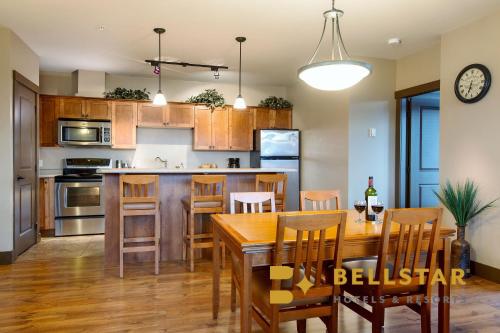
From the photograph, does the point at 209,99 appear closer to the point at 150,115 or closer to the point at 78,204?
the point at 150,115

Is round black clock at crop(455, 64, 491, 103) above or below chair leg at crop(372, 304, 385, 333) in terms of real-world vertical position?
above

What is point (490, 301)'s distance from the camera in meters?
2.89

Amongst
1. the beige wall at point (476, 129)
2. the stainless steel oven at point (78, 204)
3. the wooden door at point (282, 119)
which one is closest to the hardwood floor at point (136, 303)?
the beige wall at point (476, 129)

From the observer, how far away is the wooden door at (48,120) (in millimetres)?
5367

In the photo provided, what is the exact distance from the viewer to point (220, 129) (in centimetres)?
620

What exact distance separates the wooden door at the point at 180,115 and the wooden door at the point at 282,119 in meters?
1.49

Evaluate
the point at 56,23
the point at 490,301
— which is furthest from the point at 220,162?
the point at 490,301

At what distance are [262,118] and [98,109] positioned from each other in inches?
108

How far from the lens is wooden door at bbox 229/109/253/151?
6250mm

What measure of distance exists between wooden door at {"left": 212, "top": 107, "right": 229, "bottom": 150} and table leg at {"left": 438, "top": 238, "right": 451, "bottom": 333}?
4474 mm

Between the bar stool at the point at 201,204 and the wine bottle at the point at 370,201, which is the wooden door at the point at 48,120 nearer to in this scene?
the bar stool at the point at 201,204

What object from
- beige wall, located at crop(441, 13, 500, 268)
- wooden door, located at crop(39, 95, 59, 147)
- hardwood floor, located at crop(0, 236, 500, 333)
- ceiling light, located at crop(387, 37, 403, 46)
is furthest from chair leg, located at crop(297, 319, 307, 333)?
wooden door, located at crop(39, 95, 59, 147)

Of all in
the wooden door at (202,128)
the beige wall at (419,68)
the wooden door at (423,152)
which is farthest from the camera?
the wooden door at (202,128)

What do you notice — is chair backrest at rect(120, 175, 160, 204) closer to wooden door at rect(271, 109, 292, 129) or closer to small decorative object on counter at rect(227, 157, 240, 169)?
small decorative object on counter at rect(227, 157, 240, 169)
